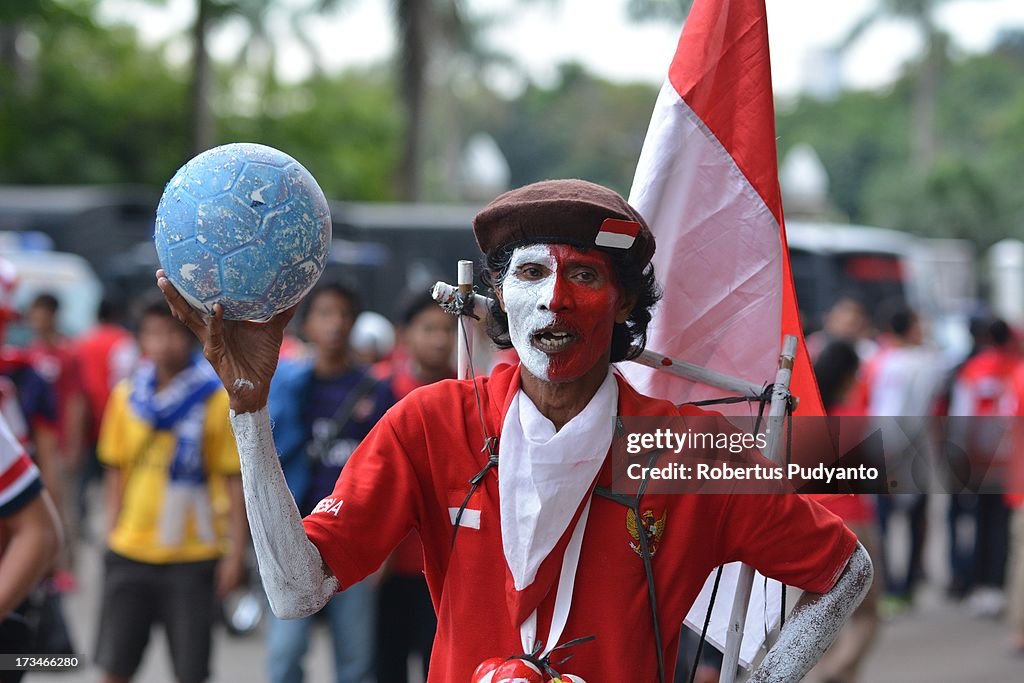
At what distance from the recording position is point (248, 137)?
2584 centimetres

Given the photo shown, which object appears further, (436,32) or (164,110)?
(164,110)

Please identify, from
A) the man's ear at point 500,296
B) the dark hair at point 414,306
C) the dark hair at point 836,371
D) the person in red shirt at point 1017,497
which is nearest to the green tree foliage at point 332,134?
the person in red shirt at point 1017,497

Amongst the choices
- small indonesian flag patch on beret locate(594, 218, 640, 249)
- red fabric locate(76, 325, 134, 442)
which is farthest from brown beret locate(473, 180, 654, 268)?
red fabric locate(76, 325, 134, 442)

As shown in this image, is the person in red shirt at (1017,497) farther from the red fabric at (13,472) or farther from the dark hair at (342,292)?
the red fabric at (13,472)

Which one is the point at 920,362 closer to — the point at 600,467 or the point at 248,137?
the point at 600,467

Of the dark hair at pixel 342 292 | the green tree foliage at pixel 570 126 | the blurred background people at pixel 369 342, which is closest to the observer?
the dark hair at pixel 342 292

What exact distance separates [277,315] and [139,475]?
350 cm

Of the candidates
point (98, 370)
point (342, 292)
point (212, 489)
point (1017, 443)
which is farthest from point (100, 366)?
point (1017, 443)

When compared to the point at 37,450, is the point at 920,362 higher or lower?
higher

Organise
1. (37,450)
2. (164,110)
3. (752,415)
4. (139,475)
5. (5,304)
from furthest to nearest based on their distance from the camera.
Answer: (164,110) → (37,450) → (139,475) → (5,304) → (752,415)

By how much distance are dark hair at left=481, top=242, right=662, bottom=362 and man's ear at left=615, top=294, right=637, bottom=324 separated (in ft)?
0.05

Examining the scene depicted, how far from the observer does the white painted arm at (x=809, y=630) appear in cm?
283

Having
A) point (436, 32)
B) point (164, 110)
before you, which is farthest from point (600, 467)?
Result: point (164, 110)

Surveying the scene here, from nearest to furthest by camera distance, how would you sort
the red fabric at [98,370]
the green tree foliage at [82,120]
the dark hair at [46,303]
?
the dark hair at [46,303] < the red fabric at [98,370] < the green tree foliage at [82,120]
